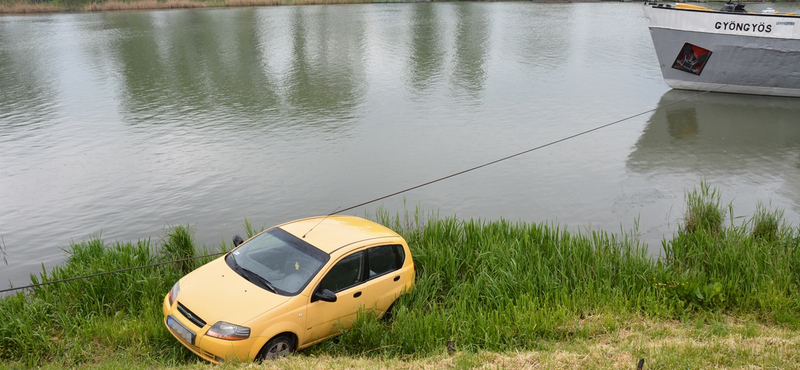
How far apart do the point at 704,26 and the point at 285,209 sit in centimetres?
1663

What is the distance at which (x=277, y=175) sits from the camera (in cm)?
1586

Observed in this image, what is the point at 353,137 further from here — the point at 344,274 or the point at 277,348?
the point at 277,348

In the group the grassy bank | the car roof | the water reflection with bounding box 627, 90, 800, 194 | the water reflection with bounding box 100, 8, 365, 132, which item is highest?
the car roof

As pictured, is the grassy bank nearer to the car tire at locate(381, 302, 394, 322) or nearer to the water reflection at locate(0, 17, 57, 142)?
the car tire at locate(381, 302, 394, 322)

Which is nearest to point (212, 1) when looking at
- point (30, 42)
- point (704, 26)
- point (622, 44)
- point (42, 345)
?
point (30, 42)

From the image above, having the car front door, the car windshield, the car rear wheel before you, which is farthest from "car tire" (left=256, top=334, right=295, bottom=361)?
the car windshield

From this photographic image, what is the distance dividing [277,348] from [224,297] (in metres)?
0.86

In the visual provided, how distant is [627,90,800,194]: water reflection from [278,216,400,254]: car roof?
962 centimetres

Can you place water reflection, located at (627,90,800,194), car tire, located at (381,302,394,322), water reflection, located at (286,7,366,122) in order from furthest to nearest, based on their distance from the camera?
water reflection, located at (286,7,366,122) < water reflection, located at (627,90,800,194) < car tire, located at (381,302,394,322)

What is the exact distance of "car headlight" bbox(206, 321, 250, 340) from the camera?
7039mm

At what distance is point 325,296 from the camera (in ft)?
24.8

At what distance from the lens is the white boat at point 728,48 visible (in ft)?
70.8

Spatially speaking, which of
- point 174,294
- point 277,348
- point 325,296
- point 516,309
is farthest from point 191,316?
point 516,309

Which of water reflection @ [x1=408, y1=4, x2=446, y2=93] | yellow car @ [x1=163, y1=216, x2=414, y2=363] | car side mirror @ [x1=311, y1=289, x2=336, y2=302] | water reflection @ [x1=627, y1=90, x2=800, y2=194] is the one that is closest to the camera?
yellow car @ [x1=163, y1=216, x2=414, y2=363]
